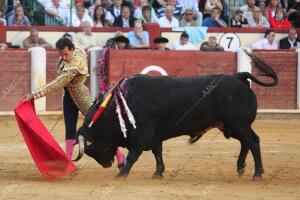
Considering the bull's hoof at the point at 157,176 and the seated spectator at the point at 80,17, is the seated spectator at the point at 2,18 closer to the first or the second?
the seated spectator at the point at 80,17

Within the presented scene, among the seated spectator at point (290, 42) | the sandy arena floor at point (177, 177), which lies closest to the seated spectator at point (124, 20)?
the seated spectator at point (290, 42)

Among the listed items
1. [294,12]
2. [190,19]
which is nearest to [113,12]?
[190,19]

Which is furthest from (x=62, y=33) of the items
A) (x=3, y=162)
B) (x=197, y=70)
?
(x=3, y=162)

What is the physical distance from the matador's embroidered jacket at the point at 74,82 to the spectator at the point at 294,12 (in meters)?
8.33

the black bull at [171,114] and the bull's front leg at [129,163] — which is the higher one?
the black bull at [171,114]

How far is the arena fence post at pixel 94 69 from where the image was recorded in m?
13.9

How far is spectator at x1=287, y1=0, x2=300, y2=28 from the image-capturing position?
1584 centimetres

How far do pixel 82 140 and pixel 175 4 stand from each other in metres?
7.84

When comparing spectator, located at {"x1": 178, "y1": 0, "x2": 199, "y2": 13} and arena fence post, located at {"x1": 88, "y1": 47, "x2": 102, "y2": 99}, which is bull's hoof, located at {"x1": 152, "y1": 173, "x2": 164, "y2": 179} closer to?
arena fence post, located at {"x1": 88, "y1": 47, "x2": 102, "y2": 99}

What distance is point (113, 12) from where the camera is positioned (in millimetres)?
14852

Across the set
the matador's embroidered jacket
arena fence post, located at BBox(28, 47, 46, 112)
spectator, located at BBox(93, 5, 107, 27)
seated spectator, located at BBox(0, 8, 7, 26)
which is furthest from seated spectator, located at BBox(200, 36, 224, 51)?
the matador's embroidered jacket

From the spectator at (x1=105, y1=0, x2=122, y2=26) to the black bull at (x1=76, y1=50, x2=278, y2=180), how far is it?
22.8 feet

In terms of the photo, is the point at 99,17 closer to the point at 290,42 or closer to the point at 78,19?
the point at 78,19

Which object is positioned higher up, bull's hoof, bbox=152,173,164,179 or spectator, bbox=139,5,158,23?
spectator, bbox=139,5,158,23
